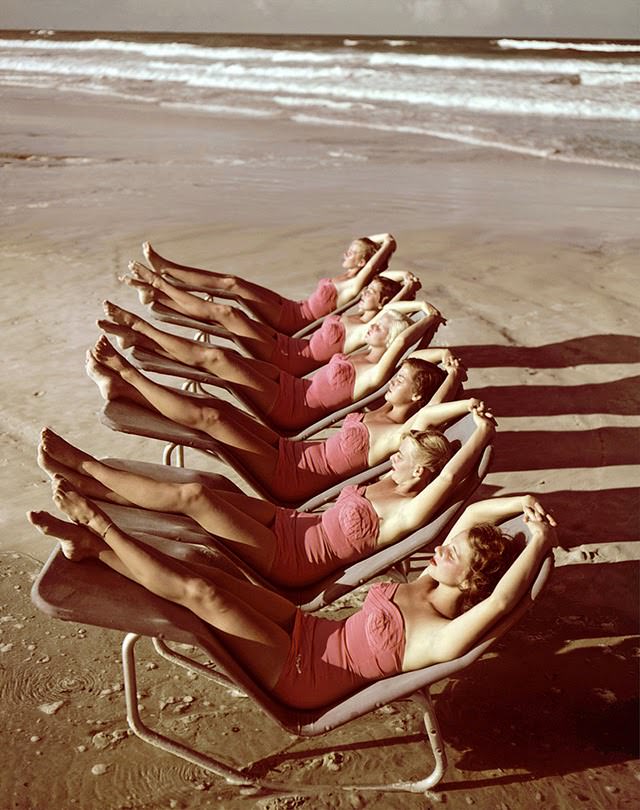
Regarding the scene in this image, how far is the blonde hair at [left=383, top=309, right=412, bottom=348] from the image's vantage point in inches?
197

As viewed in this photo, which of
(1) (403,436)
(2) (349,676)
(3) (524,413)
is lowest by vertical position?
(3) (524,413)

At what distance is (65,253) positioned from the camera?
337 inches

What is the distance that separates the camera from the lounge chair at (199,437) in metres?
3.89

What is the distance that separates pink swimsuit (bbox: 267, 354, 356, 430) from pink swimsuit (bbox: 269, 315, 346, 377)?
0.64 metres

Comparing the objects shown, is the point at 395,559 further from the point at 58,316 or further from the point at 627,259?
the point at 627,259

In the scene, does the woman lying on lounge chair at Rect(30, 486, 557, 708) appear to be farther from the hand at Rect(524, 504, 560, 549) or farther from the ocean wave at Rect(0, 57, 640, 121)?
the ocean wave at Rect(0, 57, 640, 121)

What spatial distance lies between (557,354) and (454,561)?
13.0ft

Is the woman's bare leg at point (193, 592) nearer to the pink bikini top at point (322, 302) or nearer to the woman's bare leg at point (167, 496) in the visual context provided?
the woman's bare leg at point (167, 496)

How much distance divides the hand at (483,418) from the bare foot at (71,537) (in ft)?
4.99

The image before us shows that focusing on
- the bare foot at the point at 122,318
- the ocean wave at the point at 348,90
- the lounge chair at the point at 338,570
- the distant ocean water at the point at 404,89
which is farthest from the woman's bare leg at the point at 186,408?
the ocean wave at the point at 348,90

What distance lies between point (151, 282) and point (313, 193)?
5.73 meters

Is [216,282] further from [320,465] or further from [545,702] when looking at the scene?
[545,702]

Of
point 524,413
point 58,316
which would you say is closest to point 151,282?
point 58,316

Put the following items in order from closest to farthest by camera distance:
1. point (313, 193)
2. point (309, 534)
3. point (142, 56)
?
point (309, 534) → point (313, 193) → point (142, 56)
